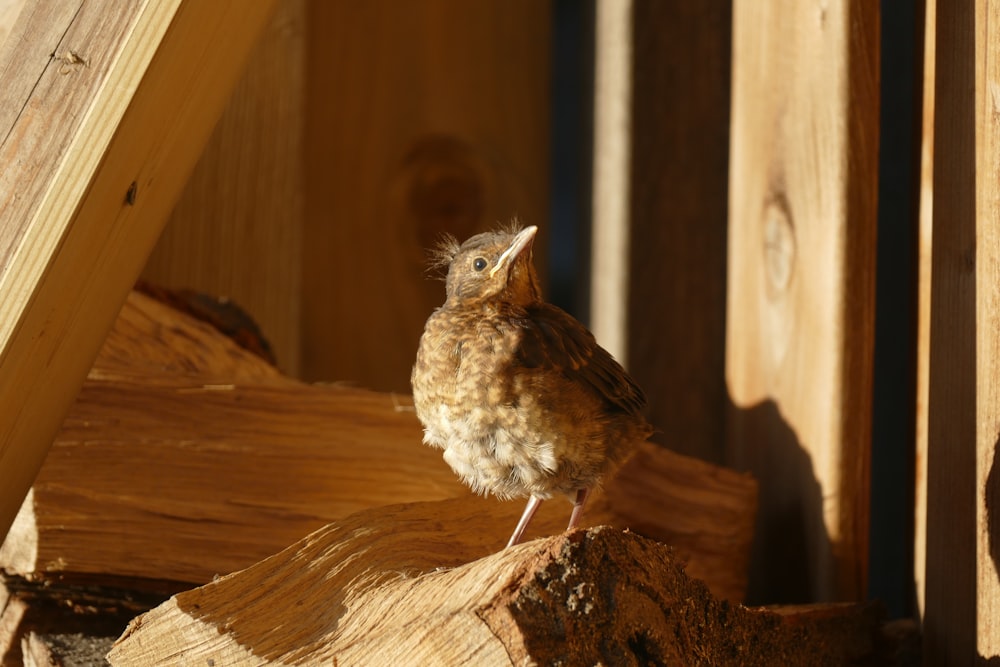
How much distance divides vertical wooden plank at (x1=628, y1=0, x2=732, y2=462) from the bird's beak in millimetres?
1234

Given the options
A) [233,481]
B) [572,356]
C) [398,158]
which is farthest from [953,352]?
[398,158]

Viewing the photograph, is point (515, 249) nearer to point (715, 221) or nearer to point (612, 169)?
point (612, 169)

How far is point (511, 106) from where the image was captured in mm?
4352

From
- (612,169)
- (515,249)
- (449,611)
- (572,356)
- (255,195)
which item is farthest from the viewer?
(255,195)

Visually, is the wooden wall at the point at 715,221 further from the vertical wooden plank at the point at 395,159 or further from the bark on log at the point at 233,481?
the bark on log at the point at 233,481

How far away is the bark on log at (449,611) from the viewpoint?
5.47 ft

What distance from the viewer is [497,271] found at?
2.71 m

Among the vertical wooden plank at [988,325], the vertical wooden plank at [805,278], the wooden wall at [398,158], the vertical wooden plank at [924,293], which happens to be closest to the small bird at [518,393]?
the vertical wooden plank at [805,278]

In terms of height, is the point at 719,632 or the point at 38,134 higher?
the point at 38,134

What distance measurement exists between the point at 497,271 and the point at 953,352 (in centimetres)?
101

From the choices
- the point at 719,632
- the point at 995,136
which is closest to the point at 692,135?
the point at 995,136

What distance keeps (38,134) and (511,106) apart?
8.23ft

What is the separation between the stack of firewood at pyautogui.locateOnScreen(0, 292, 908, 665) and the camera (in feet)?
5.68

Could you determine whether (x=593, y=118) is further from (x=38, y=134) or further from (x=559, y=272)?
(x=38, y=134)
